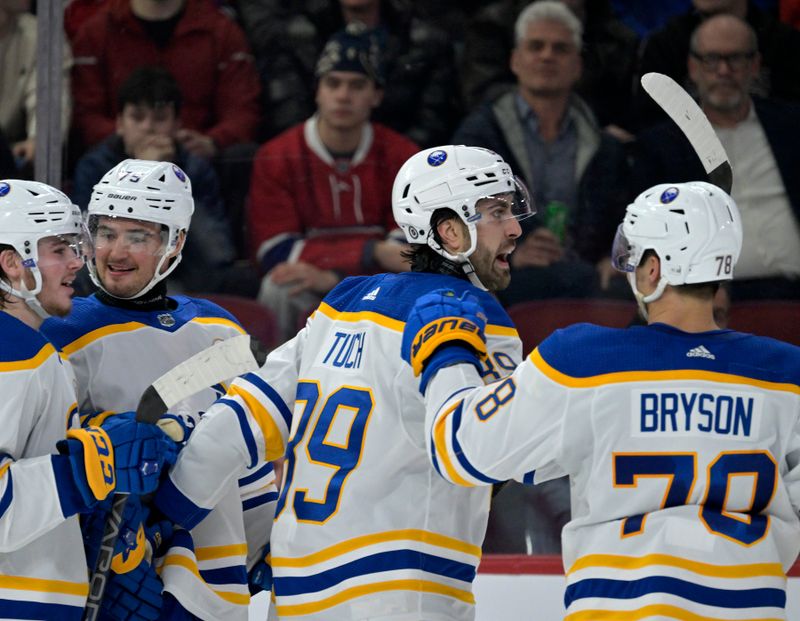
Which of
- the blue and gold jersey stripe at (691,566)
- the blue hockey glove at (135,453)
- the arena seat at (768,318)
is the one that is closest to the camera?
the blue and gold jersey stripe at (691,566)

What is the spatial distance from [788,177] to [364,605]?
253 cm

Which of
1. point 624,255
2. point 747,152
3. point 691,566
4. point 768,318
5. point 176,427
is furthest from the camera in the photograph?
point 747,152

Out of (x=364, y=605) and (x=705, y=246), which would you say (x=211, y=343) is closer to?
(x=364, y=605)

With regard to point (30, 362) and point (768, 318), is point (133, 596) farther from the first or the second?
point (768, 318)

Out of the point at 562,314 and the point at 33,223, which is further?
the point at 562,314

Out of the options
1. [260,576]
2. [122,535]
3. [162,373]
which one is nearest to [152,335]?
[162,373]

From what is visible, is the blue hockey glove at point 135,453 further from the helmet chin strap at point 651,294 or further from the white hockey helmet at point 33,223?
the helmet chin strap at point 651,294

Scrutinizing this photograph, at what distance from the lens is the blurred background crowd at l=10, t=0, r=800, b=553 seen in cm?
431

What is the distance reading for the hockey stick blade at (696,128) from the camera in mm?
2682

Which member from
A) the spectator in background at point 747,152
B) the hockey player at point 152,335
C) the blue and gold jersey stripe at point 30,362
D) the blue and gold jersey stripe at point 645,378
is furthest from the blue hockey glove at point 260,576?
the spectator in background at point 747,152

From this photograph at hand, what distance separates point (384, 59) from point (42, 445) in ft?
8.23

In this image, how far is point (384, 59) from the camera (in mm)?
4582

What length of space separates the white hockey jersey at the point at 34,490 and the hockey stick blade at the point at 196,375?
151 mm

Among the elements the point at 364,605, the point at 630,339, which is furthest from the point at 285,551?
the point at 630,339
